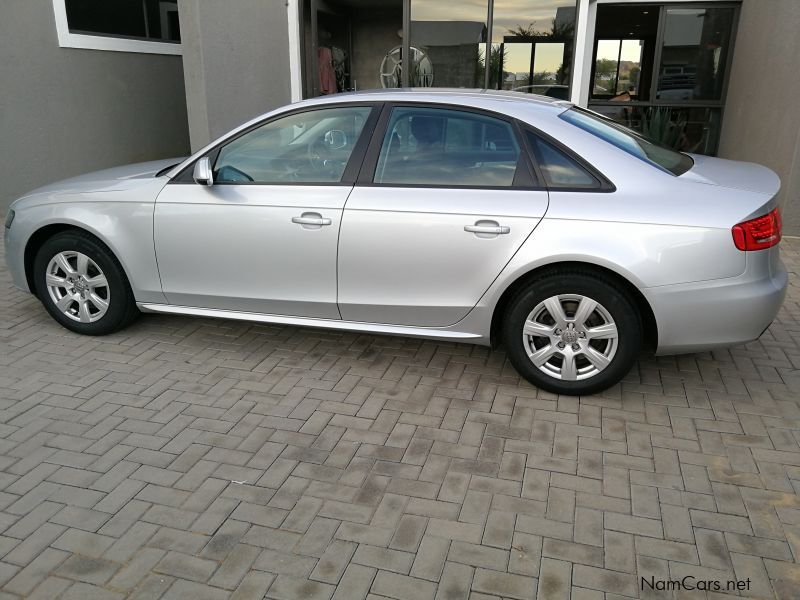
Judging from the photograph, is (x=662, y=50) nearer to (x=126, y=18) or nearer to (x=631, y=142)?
(x=631, y=142)

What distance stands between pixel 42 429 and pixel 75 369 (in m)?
0.77

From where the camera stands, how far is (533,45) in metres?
9.35

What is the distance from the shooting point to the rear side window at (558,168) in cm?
369

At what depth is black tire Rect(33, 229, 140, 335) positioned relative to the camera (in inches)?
179

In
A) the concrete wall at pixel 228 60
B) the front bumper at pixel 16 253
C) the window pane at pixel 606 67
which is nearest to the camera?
the front bumper at pixel 16 253

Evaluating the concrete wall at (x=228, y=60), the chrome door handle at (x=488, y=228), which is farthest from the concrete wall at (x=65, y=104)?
the chrome door handle at (x=488, y=228)

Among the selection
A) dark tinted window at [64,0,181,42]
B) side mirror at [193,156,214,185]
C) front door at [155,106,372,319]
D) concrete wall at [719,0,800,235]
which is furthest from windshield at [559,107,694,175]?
dark tinted window at [64,0,181,42]

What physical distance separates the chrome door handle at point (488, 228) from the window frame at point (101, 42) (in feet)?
23.2

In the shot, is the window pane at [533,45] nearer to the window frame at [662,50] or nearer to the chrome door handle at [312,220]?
the window frame at [662,50]

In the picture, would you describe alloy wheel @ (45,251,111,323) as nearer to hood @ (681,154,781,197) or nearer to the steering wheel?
the steering wheel

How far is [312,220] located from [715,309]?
90.1 inches

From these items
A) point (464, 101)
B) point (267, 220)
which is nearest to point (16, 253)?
point (267, 220)

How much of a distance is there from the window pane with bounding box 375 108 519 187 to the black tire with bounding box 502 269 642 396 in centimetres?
65

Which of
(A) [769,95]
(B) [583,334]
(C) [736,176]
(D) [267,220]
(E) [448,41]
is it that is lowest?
(B) [583,334]
